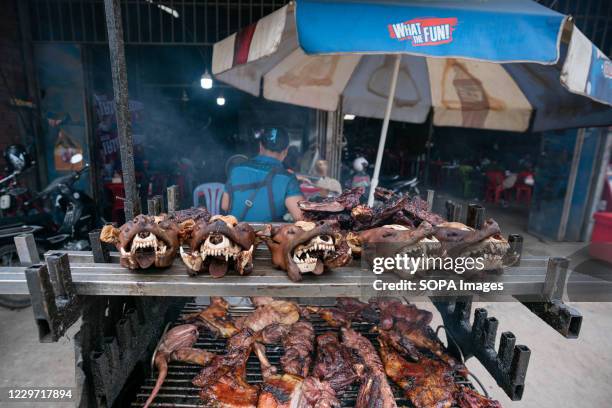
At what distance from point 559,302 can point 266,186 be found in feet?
7.98

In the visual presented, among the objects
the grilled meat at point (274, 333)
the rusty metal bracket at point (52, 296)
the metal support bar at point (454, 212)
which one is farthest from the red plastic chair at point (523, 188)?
the rusty metal bracket at point (52, 296)

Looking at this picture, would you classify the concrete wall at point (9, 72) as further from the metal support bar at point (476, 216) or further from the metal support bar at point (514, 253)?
the metal support bar at point (514, 253)

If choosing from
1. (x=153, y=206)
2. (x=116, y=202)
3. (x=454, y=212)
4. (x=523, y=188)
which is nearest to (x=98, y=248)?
(x=153, y=206)

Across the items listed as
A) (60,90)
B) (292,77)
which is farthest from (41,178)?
(292,77)

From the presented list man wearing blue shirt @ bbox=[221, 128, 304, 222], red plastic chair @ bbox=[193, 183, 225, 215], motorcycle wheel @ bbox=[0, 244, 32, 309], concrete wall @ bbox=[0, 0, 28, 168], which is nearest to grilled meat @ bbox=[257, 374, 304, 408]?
man wearing blue shirt @ bbox=[221, 128, 304, 222]

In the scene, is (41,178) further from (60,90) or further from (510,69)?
(510,69)

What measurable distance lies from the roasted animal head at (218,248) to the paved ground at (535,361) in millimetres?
2925

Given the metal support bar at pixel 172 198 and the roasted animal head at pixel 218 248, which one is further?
the metal support bar at pixel 172 198

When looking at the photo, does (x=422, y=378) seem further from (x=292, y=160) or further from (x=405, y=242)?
(x=292, y=160)

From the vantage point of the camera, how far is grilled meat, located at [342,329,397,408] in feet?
6.22

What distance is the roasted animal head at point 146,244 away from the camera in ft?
5.04

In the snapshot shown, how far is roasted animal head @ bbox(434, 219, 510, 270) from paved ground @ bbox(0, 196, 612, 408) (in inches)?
102

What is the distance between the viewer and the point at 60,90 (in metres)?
6.68

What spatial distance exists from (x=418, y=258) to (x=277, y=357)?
1328 millimetres
